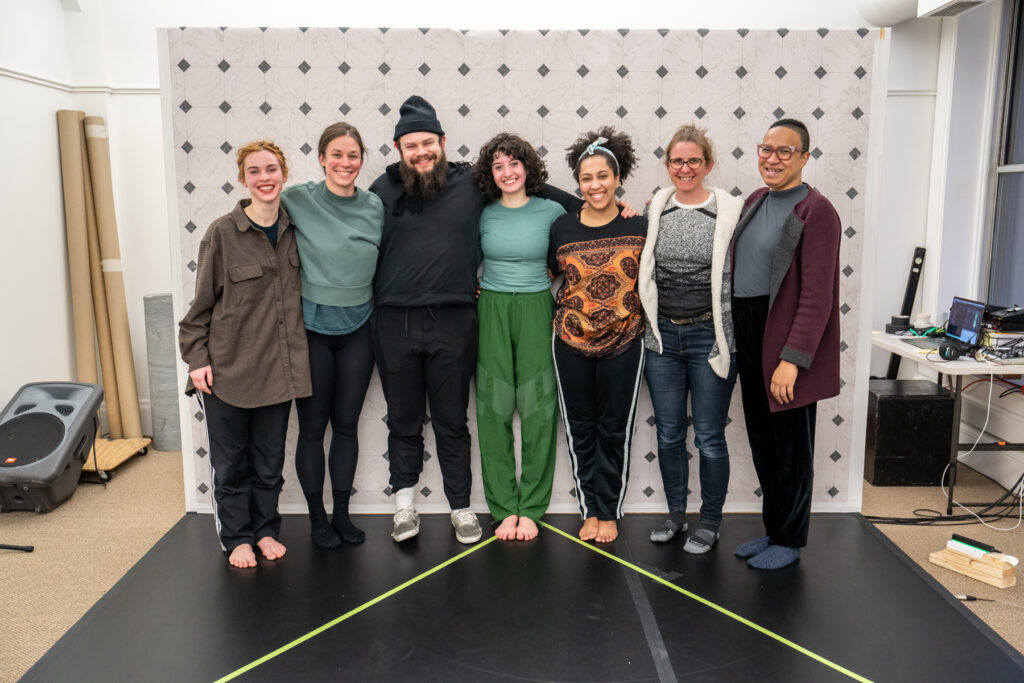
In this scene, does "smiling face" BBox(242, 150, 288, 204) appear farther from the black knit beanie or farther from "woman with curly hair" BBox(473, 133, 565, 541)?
"woman with curly hair" BBox(473, 133, 565, 541)

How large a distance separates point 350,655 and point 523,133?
2.23 meters

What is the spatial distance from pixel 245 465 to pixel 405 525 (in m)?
0.71

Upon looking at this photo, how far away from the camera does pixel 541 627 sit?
2592mm

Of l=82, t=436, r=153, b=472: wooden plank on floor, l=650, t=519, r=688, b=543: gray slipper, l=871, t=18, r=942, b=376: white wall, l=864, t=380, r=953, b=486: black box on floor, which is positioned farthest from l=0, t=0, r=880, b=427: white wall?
l=650, t=519, r=688, b=543: gray slipper

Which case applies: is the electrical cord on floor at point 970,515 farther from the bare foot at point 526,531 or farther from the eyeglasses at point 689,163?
the eyeglasses at point 689,163

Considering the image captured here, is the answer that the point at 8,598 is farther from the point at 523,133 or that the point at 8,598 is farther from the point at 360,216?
the point at 523,133

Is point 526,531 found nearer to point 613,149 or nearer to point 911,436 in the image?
point 613,149

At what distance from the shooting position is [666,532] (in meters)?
3.28

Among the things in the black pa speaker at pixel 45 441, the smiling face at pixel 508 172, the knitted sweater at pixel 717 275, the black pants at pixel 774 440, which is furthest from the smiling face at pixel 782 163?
the black pa speaker at pixel 45 441

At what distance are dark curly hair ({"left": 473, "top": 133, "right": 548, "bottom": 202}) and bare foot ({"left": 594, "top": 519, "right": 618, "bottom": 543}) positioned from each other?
4.74ft

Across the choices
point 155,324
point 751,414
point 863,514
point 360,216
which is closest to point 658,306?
point 751,414

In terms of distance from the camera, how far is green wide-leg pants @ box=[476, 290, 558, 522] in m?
3.18

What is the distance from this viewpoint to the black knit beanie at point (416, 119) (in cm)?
303

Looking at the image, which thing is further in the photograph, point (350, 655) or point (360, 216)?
point (360, 216)
